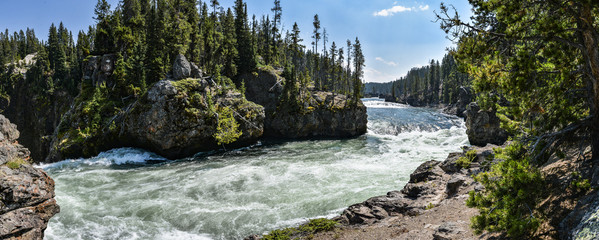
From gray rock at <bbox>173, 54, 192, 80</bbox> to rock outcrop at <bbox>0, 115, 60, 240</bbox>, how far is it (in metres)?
23.1

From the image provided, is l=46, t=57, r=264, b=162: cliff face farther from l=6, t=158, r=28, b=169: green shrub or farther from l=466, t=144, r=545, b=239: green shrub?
l=466, t=144, r=545, b=239: green shrub

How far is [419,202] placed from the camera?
11.7 meters

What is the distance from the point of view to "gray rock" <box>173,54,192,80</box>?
104 ft

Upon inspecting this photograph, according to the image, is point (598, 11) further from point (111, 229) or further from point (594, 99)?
point (111, 229)

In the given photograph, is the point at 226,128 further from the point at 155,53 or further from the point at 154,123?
the point at 155,53

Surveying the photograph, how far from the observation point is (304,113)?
41188mm

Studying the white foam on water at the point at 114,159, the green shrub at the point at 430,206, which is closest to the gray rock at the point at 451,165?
the green shrub at the point at 430,206

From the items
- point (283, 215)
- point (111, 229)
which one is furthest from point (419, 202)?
point (111, 229)

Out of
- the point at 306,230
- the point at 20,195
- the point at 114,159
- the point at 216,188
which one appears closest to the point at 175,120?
the point at 114,159

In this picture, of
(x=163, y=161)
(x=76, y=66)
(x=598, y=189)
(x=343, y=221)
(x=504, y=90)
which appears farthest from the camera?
(x=76, y=66)

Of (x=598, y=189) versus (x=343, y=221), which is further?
(x=343, y=221)

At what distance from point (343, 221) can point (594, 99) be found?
8.44 m

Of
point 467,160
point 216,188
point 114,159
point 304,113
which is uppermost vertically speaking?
point 304,113

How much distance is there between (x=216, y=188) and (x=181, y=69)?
19656mm
